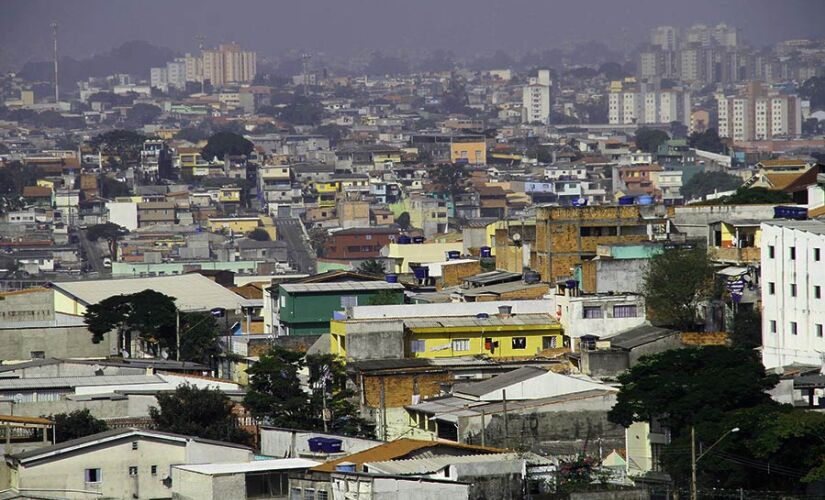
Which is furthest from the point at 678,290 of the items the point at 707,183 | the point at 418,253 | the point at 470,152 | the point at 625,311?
the point at 470,152

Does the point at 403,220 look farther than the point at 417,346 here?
Yes

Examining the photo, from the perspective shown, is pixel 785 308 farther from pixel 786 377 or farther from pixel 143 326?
pixel 143 326

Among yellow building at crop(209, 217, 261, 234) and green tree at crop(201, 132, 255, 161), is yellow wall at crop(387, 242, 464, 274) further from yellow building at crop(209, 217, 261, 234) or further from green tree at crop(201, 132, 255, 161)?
green tree at crop(201, 132, 255, 161)

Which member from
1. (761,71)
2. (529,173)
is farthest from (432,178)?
(761,71)

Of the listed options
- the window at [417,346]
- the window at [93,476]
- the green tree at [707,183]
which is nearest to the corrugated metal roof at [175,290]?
the window at [417,346]

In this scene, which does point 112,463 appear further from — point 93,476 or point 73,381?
point 73,381

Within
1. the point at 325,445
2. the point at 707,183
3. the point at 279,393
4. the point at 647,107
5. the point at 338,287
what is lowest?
the point at 325,445
